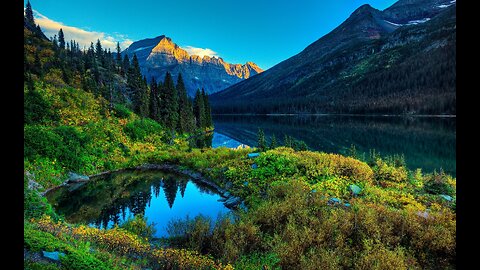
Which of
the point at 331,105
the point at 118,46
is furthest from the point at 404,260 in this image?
the point at 331,105

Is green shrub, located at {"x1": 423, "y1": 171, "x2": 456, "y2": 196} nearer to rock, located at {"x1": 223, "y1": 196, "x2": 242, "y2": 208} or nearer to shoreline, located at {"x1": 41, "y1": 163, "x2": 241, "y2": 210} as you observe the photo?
rock, located at {"x1": 223, "y1": 196, "x2": 242, "y2": 208}

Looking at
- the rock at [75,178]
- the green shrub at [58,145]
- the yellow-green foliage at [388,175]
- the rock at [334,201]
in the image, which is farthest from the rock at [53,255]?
the rock at [75,178]

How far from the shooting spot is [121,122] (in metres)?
45.3

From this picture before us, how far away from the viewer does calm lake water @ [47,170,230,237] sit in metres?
19.8

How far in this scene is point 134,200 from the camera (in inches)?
918

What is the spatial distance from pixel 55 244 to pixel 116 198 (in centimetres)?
1589

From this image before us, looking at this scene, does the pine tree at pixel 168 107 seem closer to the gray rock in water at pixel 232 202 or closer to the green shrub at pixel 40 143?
the green shrub at pixel 40 143

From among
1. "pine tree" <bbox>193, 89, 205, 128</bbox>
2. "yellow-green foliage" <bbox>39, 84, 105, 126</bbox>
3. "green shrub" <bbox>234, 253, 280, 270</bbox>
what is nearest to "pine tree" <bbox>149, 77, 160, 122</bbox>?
"yellow-green foliage" <bbox>39, 84, 105, 126</bbox>

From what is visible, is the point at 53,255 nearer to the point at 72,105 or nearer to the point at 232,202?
the point at 232,202

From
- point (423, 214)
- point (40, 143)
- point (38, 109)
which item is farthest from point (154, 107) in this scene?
point (423, 214)
